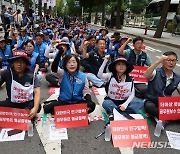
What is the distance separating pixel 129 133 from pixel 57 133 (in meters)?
1.06

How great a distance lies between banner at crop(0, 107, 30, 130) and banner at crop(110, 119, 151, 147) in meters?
1.25

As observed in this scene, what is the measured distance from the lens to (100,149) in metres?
3.13

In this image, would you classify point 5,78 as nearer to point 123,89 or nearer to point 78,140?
point 78,140

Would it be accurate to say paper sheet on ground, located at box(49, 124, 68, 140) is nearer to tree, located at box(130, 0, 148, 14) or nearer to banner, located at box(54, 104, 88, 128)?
banner, located at box(54, 104, 88, 128)

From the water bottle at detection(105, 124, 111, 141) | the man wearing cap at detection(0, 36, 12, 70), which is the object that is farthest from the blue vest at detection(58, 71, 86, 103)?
the man wearing cap at detection(0, 36, 12, 70)

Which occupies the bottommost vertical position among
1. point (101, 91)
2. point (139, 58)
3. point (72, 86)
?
point (101, 91)

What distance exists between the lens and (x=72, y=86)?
388 centimetres

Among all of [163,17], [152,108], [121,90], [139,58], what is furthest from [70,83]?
[163,17]

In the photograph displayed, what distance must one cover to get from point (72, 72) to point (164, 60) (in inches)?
58.4

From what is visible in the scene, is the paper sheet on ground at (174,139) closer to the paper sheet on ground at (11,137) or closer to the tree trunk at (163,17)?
the paper sheet on ground at (11,137)

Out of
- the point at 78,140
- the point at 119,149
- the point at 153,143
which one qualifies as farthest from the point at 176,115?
the point at 78,140

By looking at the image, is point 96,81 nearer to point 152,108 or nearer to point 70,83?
point 70,83

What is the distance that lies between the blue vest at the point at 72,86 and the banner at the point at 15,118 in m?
0.73

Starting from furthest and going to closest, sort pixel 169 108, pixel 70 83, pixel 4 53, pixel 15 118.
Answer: pixel 4 53 → pixel 70 83 → pixel 169 108 → pixel 15 118
